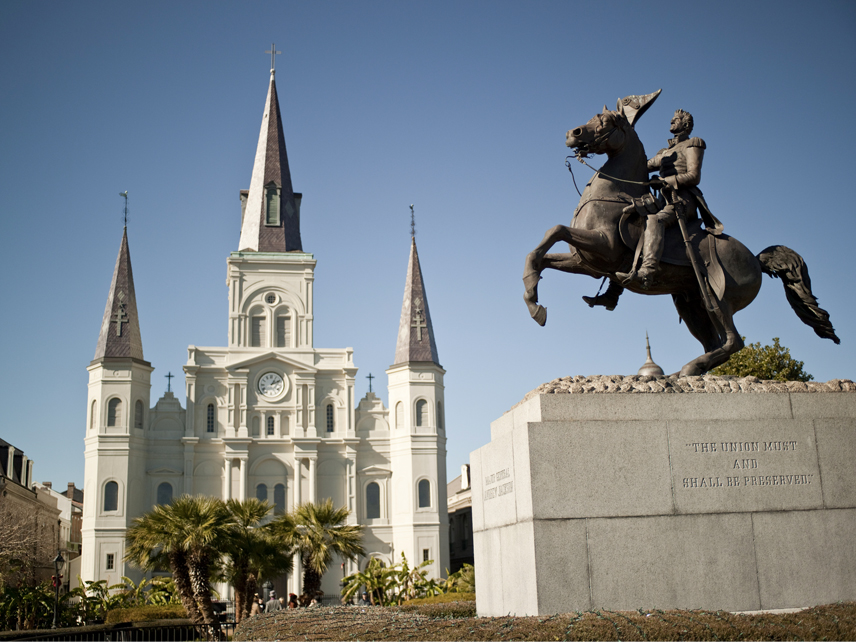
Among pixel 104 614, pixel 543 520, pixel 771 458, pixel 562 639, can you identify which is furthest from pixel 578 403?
pixel 104 614

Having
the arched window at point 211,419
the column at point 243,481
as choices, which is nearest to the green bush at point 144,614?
the column at point 243,481

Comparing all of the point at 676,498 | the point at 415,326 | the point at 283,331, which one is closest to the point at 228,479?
the point at 283,331

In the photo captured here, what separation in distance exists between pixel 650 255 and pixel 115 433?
5187cm

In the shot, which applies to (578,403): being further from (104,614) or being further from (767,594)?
(104,614)

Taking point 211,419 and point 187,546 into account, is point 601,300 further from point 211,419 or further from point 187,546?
point 211,419

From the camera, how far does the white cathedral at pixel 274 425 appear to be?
5600cm

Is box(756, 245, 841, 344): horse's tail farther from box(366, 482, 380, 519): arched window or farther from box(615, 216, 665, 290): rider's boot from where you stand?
box(366, 482, 380, 519): arched window

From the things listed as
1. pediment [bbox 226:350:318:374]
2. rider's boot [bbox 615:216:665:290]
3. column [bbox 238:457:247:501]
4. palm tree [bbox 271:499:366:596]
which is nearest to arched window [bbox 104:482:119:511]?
column [bbox 238:457:247:501]

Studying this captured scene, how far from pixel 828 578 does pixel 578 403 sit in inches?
102

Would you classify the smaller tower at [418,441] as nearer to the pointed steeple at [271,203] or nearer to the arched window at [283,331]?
the arched window at [283,331]

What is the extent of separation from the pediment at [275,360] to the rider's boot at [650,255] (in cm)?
Result: 5224

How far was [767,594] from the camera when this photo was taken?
7.67m

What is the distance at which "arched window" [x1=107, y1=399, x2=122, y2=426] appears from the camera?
5603 cm

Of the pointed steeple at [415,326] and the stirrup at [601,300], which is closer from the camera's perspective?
the stirrup at [601,300]
